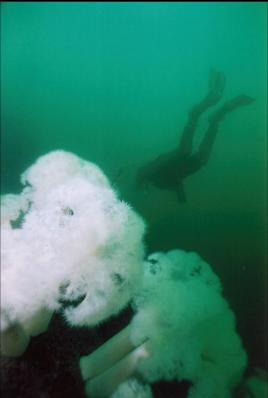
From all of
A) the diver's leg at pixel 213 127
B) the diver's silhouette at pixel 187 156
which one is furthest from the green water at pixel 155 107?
the diver's leg at pixel 213 127

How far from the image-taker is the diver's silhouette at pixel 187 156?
329 inches

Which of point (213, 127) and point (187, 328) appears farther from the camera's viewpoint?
point (213, 127)

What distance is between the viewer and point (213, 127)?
898 cm

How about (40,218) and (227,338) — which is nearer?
(40,218)

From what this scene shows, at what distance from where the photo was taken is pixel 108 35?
197 ft

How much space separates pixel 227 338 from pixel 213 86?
756 centimetres

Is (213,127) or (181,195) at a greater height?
(213,127)

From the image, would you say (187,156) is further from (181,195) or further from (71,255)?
(71,255)

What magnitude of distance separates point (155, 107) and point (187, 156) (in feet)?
128

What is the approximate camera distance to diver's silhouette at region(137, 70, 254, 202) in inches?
329

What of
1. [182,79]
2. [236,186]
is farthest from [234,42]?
[236,186]

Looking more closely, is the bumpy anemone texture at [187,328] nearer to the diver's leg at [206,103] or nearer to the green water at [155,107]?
the green water at [155,107]

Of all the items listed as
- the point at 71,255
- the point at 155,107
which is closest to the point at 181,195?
the point at 71,255

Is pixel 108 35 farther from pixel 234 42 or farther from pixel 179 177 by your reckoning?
pixel 179 177
